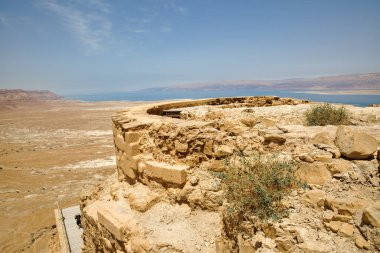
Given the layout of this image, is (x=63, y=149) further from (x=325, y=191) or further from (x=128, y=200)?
(x=325, y=191)

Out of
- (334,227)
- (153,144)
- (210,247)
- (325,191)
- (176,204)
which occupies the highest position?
(153,144)

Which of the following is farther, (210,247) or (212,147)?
(212,147)

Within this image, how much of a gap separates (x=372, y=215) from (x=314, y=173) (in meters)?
0.76

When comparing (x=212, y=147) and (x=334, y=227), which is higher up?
(x=212, y=147)

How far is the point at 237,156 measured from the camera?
365 cm

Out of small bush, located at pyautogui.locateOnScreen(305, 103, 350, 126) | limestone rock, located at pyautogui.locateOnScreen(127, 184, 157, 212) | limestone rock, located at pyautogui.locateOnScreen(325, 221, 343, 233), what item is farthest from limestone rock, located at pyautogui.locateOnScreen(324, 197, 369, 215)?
small bush, located at pyautogui.locateOnScreen(305, 103, 350, 126)

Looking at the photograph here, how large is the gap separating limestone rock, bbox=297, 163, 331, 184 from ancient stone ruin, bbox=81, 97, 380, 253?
1 centimetres

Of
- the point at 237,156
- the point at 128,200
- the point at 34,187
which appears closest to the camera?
the point at 237,156

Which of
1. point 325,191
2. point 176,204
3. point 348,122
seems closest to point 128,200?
point 176,204

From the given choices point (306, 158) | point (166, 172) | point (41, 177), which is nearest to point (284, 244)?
point (306, 158)

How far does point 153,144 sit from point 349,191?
2.85 meters

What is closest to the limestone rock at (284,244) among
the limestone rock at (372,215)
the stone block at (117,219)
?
the limestone rock at (372,215)

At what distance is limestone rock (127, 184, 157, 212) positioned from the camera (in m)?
3.94

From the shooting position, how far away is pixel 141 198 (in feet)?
13.3
